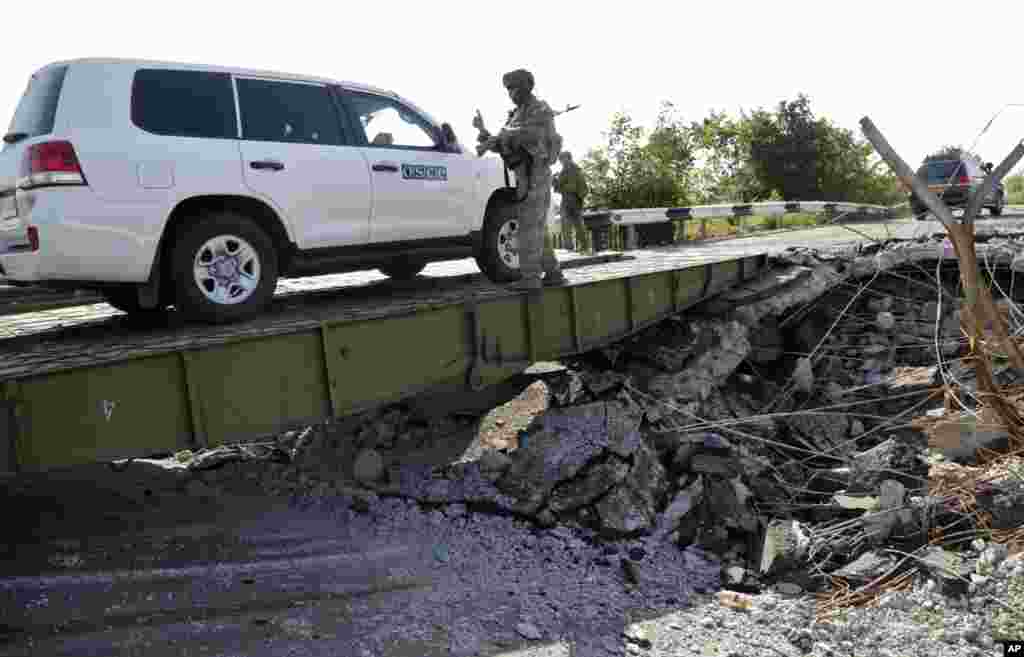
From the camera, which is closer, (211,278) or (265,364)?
(265,364)

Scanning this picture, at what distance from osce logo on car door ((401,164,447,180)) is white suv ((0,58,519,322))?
0.01 m

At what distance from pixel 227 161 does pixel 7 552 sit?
2.97 metres

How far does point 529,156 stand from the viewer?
7.44m

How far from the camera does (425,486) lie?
6902mm

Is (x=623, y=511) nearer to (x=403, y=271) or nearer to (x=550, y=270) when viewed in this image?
(x=550, y=270)

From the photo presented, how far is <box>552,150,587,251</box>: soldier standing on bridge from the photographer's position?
42.8 ft

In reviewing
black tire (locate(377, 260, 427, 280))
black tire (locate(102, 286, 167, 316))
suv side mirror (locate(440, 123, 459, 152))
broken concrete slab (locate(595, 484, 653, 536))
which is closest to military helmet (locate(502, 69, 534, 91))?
suv side mirror (locate(440, 123, 459, 152))

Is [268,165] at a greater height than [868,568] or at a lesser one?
greater

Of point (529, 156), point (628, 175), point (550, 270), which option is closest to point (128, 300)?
point (529, 156)

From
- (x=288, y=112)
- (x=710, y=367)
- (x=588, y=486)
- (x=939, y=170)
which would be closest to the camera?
(x=288, y=112)

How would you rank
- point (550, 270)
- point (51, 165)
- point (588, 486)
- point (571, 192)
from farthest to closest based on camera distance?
point (571, 192) < point (550, 270) < point (588, 486) < point (51, 165)

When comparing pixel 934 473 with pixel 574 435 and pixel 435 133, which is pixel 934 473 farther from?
pixel 435 133

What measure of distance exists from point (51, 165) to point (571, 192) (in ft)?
29.8

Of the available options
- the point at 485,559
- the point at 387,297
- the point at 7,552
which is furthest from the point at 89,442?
the point at 387,297
